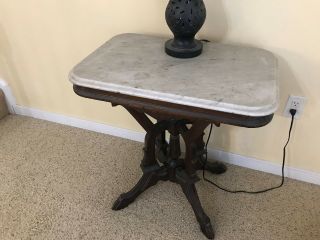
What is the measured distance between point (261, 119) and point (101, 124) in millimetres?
1123

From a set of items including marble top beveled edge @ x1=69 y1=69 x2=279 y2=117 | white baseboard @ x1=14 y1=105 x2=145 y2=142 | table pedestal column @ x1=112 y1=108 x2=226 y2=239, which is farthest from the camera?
white baseboard @ x1=14 y1=105 x2=145 y2=142

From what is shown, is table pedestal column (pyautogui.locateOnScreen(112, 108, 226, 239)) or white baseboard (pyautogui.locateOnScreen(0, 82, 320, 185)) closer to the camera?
table pedestal column (pyautogui.locateOnScreen(112, 108, 226, 239))

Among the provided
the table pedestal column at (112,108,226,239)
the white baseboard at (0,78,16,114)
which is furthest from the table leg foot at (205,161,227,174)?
the white baseboard at (0,78,16,114)

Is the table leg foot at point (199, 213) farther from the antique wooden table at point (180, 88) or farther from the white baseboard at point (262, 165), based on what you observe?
the white baseboard at point (262, 165)

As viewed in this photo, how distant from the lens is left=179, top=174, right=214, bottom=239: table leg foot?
116 cm

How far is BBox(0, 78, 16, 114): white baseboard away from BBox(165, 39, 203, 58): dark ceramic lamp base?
1255 millimetres

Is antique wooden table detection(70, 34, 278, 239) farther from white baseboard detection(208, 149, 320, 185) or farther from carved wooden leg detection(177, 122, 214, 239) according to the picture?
white baseboard detection(208, 149, 320, 185)

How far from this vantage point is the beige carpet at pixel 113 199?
1210 mm

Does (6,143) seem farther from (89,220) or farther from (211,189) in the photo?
(211,189)

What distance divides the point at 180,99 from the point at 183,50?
269mm

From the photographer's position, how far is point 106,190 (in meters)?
1.39

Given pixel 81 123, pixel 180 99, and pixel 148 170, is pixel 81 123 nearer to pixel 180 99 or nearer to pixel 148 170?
pixel 148 170

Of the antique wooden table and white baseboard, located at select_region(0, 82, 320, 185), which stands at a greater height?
the antique wooden table

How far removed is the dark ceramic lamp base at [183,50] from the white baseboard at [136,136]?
66cm
